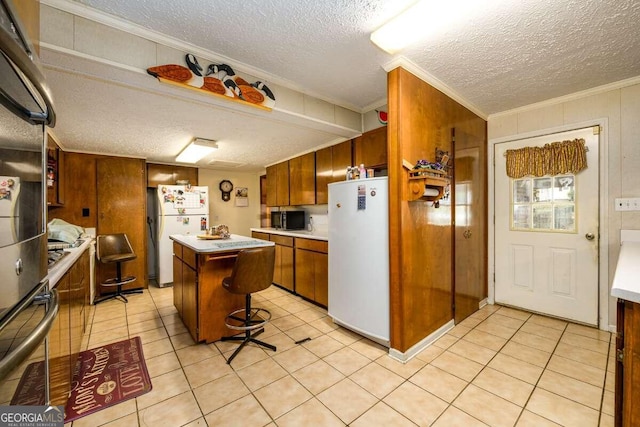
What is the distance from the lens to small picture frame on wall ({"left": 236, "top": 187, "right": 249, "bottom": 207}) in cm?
600

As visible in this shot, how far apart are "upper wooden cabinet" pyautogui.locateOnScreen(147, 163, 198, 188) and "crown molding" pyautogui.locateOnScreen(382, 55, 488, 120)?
434 centimetres

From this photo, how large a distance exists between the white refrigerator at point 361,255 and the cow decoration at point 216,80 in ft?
3.49

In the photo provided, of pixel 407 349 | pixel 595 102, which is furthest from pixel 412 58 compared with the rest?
pixel 407 349

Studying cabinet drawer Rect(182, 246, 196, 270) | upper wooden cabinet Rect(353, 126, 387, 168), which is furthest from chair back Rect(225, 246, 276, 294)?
upper wooden cabinet Rect(353, 126, 387, 168)

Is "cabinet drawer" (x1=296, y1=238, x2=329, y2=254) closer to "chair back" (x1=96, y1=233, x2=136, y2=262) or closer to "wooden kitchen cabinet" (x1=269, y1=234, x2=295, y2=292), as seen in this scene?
"wooden kitchen cabinet" (x1=269, y1=234, x2=295, y2=292)

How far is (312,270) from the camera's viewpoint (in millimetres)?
3311

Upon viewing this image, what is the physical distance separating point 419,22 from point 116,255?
448 centimetres

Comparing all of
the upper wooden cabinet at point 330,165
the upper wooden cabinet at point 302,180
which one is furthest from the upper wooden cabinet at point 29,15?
the upper wooden cabinet at point 302,180

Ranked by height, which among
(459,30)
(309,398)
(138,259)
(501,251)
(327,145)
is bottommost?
(309,398)

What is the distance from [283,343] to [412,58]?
Result: 2.63m

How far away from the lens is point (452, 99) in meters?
2.62

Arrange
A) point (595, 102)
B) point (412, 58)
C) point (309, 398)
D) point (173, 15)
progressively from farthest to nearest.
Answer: point (595, 102) → point (412, 58) → point (309, 398) → point (173, 15)

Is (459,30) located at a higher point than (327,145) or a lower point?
higher

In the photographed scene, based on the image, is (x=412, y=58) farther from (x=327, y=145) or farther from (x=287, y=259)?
(x=287, y=259)
